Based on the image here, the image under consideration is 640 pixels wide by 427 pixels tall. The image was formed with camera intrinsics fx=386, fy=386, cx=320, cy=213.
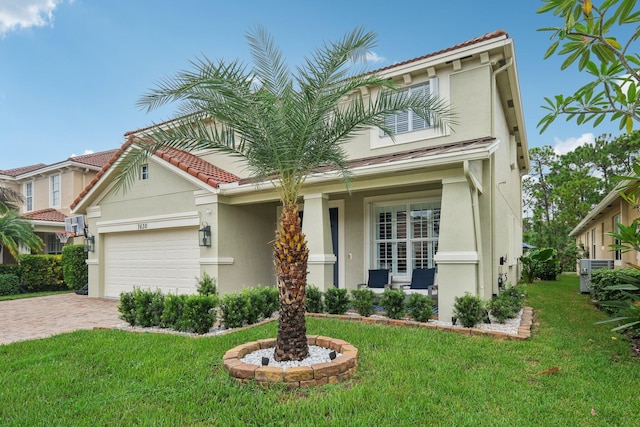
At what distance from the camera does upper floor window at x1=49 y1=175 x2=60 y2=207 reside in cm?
2159

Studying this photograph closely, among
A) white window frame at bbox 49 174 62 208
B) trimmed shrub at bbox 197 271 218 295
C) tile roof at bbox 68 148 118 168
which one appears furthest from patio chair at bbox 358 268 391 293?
white window frame at bbox 49 174 62 208

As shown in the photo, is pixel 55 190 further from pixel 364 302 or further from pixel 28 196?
pixel 364 302

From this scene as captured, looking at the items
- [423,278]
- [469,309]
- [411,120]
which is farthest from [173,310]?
[411,120]

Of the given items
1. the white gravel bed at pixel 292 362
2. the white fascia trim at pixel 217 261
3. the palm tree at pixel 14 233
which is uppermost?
the palm tree at pixel 14 233

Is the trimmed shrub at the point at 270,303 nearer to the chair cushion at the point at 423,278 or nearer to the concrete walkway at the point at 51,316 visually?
the chair cushion at the point at 423,278

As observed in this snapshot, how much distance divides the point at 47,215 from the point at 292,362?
2103 centimetres

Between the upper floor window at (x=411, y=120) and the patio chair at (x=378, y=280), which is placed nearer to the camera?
the upper floor window at (x=411, y=120)

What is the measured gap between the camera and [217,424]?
3.65 m

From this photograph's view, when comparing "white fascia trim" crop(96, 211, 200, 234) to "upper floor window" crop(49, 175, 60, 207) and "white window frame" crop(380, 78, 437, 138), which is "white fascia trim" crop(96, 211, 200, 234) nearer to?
"white window frame" crop(380, 78, 437, 138)

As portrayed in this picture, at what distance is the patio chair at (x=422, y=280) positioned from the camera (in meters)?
9.60

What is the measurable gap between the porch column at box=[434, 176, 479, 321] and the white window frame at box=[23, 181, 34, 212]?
24384 mm

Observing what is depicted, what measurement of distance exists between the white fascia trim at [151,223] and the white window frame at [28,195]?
12.5 m

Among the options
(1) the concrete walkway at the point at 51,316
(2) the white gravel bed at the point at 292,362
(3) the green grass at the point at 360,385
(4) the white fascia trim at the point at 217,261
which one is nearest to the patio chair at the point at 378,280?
(3) the green grass at the point at 360,385

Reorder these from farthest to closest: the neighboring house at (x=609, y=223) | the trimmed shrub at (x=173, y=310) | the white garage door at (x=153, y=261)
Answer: the neighboring house at (x=609, y=223) → the white garage door at (x=153, y=261) → the trimmed shrub at (x=173, y=310)
